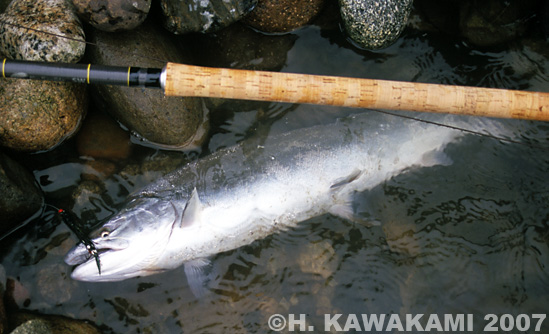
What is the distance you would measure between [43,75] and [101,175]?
1.49m

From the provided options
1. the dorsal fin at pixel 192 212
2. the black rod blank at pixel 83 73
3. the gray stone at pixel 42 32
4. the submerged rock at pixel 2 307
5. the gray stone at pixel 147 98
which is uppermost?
the gray stone at pixel 42 32

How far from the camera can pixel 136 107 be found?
3.98m

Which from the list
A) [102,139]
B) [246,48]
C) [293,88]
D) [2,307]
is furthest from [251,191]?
[2,307]

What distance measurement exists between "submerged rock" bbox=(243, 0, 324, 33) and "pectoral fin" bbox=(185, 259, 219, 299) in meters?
2.52

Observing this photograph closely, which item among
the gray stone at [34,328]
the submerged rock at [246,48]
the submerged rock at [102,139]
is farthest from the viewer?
the submerged rock at [246,48]

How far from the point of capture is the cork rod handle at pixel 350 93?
3.09 metres

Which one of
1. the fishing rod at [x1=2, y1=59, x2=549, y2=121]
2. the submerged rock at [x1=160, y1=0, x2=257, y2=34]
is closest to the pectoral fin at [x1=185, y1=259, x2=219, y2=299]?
the fishing rod at [x1=2, y1=59, x2=549, y2=121]

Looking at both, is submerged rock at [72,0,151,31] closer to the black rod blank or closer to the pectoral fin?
Answer: the black rod blank

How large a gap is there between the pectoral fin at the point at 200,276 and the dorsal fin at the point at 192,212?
45 cm

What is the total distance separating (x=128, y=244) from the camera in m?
3.69

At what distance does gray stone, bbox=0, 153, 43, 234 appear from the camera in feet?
12.2

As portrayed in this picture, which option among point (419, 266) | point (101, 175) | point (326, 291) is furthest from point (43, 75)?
point (419, 266)

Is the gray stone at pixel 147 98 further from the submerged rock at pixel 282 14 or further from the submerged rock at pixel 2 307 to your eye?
the submerged rock at pixel 2 307

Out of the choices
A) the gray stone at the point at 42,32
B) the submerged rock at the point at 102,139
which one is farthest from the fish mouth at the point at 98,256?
the gray stone at the point at 42,32
